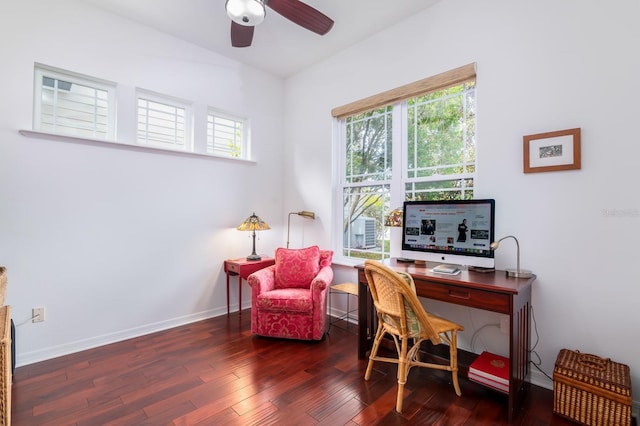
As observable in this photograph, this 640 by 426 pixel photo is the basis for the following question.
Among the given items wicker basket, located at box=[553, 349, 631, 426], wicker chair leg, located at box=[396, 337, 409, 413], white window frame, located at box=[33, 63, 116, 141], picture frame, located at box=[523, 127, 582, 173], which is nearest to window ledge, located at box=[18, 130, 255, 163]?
white window frame, located at box=[33, 63, 116, 141]

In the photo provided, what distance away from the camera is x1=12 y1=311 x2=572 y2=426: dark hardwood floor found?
1.74 meters

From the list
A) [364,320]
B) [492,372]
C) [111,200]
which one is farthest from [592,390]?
[111,200]

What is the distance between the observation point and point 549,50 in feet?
6.75

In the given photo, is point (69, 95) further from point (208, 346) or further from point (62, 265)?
point (208, 346)

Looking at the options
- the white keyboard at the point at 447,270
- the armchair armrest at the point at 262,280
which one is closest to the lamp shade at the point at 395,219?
the white keyboard at the point at 447,270

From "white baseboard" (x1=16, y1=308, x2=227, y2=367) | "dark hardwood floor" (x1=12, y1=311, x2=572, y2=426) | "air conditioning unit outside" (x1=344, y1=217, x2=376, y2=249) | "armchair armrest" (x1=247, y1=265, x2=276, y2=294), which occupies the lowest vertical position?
"dark hardwood floor" (x1=12, y1=311, x2=572, y2=426)

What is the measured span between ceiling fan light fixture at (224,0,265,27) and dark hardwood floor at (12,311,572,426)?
8.20 ft

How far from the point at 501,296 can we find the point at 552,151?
1073 millimetres

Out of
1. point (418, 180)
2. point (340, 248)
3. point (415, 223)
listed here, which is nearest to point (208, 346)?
point (340, 248)

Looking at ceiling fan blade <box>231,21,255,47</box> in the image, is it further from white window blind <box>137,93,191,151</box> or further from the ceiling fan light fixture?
white window blind <box>137,93,191,151</box>

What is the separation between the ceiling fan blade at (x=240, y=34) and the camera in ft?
7.68

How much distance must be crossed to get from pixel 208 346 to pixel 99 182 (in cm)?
175

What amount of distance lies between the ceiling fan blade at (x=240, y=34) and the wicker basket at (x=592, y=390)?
3.08 m

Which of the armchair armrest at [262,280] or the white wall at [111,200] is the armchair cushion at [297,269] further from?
the white wall at [111,200]
